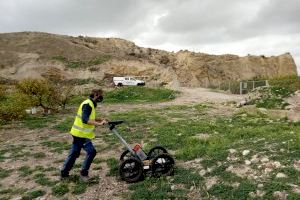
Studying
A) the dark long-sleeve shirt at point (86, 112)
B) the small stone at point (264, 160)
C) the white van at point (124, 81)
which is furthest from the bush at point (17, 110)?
the white van at point (124, 81)

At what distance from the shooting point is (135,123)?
50.2 ft

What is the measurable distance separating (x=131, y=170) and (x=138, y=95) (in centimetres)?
2020

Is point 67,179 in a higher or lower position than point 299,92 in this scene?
lower

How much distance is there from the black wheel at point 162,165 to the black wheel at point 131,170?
0.86 ft

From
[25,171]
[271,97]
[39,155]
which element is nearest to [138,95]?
[271,97]

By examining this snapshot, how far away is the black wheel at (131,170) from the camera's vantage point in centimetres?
800

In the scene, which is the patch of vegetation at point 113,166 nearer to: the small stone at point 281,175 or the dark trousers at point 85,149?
the dark trousers at point 85,149

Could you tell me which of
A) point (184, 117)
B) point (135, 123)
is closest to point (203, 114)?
point (184, 117)

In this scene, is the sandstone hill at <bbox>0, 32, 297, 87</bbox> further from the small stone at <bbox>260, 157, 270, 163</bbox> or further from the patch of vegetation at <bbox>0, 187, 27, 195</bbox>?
the small stone at <bbox>260, 157, 270, 163</bbox>

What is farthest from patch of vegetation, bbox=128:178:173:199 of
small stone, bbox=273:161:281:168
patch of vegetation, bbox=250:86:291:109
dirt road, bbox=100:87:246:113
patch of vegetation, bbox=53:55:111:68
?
patch of vegetation, bbox=53:55:111:68

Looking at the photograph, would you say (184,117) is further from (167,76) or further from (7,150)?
(167,76)

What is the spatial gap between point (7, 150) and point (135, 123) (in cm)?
504

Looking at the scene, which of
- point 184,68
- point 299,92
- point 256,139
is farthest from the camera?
point 184,68

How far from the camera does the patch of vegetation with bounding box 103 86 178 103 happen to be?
88.0 feet
